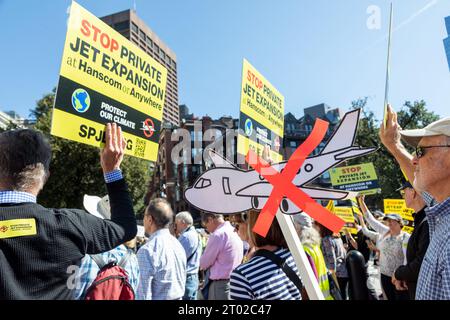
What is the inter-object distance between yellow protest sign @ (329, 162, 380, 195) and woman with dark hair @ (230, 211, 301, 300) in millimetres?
6854

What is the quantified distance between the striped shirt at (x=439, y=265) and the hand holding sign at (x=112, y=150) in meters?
1.60

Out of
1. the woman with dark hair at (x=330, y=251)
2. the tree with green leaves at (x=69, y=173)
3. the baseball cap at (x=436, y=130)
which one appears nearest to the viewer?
the baseball cap at (x=436, y=130)

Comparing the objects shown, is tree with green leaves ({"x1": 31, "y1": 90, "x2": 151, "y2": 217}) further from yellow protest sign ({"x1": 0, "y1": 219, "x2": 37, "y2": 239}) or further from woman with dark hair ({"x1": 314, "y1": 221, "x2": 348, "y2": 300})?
yellow protest sign ({"x1": 0, "y1": 219, "x2": 37, "y2": 239})

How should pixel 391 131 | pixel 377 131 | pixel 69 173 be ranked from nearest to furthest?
1. pixel 391 131
2. pixel 69 173
3. pixel 377 131

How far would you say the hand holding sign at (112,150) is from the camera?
1.80 meters

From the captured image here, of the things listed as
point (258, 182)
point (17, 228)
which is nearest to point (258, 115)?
point (258, 182)

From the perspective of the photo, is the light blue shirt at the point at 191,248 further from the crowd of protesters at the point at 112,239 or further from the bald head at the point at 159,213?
the crowd of protesters at the point at 112,239

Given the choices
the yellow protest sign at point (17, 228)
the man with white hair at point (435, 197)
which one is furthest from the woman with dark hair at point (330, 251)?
the yellow protest sign at point (17, 228)

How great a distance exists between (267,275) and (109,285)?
3.44 ft

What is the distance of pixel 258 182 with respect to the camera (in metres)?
2.16

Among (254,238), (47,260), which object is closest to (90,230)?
(47,260)

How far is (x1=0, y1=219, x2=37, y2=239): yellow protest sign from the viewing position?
54.0 inches

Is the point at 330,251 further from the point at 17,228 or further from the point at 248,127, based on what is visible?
the point at 17,228
